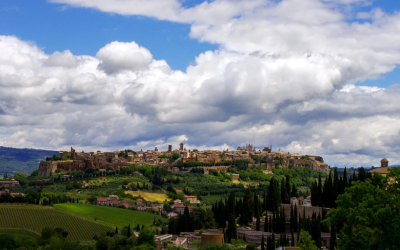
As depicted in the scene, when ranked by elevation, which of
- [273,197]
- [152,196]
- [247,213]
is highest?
[273,197]

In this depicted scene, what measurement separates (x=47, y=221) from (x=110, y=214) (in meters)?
15.1

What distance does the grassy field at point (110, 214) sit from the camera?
3861 inches

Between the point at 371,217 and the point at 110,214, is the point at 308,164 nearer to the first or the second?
the point at 110,214

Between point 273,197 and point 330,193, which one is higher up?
point 330,193

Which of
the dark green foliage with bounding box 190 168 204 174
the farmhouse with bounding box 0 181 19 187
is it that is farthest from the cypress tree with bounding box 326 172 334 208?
the farmhouse with bounding box 0 181 19 187

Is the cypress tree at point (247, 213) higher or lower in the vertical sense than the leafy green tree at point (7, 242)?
higher

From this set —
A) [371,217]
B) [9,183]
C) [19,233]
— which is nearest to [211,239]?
[371,217]

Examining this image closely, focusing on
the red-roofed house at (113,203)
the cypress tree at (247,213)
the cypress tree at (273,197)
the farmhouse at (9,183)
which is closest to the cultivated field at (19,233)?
the cypress tree at (247,213)

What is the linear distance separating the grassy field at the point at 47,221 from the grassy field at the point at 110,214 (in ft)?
14.6

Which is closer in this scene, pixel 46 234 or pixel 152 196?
pixel 46 234

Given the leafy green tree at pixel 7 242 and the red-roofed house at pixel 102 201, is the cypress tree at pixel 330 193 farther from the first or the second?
the red-roofed house at pixel 102 201

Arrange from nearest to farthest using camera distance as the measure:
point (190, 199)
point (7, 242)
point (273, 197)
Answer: point (7, 242)
point (273, 197)
point (190, 199)

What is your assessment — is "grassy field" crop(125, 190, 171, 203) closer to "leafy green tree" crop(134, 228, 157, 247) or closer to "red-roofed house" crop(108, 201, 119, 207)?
"red-roofed house" crop(108, 201, 119, 207)

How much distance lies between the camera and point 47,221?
3625 inches
